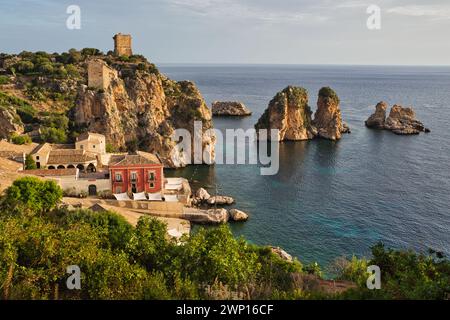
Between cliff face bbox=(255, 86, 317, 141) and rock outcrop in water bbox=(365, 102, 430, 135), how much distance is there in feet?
57.6

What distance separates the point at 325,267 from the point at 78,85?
48.8 m

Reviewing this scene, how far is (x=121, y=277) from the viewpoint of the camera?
14.6 meters

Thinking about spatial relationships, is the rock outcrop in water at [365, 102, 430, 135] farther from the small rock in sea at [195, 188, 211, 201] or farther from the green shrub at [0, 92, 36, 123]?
the green shrub at [0, 92, 36, 123]

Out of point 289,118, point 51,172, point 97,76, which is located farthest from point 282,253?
point 289,118

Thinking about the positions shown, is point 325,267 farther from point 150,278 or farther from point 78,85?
point 78,85

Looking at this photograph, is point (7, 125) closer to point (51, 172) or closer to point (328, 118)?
point (51, 172)

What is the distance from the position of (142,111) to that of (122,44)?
27037mm

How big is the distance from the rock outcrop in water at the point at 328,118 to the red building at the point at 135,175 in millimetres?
46427

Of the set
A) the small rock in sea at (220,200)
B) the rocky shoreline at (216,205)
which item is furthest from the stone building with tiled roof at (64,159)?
the small rock in sea at (220,200)

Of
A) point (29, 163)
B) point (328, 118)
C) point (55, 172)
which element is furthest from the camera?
point (328, 118)

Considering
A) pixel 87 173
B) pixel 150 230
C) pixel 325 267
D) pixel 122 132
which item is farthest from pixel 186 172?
pixel 150 230

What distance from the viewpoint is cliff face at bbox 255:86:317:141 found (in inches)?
3113

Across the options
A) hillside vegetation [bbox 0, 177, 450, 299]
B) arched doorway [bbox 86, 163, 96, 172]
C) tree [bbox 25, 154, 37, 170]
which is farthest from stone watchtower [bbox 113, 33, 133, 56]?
hillside vegetation [bbox 0, 177, 450, 299]

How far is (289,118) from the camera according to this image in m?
80.4
